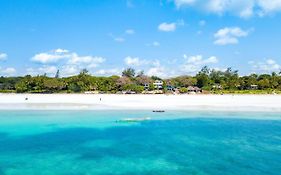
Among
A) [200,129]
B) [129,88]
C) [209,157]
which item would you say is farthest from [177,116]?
[129,88]

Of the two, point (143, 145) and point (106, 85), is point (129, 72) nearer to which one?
point (106, 85)

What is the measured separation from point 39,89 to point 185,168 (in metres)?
65.8

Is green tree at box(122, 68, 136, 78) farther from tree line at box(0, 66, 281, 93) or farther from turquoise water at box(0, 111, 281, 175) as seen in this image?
turquoise water at box(0, 111, 281, 175)

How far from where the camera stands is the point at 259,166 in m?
15.1

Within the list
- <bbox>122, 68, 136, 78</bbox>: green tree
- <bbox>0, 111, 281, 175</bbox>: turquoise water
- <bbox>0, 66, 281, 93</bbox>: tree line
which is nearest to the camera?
<bbox>0, 111, 281, 175</bbox>: turquoise water

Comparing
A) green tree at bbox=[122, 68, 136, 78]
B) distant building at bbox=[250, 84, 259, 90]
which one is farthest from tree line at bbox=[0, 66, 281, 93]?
green tree at bbox=[122, 68, 136, 78]

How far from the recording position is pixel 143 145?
66.8 ft

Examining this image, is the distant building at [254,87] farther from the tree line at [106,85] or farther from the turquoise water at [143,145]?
the turquoise water at [143,145]

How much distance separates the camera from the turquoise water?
49.1ft

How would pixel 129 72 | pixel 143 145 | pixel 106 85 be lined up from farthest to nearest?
pixel 129 72, pixel 106 85, pixel 143 145

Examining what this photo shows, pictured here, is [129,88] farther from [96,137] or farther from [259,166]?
[259,166]

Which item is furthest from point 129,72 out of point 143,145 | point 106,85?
point 143,145

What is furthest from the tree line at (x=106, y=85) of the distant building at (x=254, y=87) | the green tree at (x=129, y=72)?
the green tree at (x=129, y=72)

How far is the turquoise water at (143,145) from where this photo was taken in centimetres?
1495
